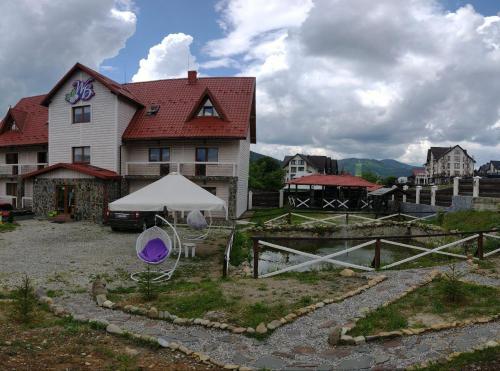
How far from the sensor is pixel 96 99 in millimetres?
23516

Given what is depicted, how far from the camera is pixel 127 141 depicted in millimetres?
23781

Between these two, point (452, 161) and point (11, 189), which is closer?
point (11, 189)

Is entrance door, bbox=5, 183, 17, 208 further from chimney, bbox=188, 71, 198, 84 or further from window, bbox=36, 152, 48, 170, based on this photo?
chimney, bbox=188, 71, 198, 84

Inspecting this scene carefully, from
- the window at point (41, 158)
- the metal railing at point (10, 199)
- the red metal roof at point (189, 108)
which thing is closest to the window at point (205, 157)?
the red metal roof at point (189, 108)

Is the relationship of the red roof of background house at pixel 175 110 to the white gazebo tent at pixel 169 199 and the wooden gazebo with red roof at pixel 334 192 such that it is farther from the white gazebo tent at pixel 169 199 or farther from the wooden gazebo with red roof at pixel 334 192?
Result: the white gazebo tent at pixel 169 199

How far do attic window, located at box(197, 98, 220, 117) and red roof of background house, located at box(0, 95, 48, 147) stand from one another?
38.0ft

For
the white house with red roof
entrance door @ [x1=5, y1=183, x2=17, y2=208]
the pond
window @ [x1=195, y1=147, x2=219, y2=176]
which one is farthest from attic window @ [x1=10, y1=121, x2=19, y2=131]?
the pond

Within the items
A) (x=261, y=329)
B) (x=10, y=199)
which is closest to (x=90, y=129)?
Result: (x=10, y=199)

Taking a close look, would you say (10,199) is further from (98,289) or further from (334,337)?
(334,337)

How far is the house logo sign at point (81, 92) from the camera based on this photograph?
23625mm

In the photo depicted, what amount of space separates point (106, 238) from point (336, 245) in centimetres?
1093

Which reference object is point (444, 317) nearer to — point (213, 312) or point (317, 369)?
point (317, 369)

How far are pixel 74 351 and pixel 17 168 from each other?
27723 mm

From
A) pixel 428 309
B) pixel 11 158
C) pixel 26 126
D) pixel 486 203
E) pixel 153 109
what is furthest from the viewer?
pixel 11 158
